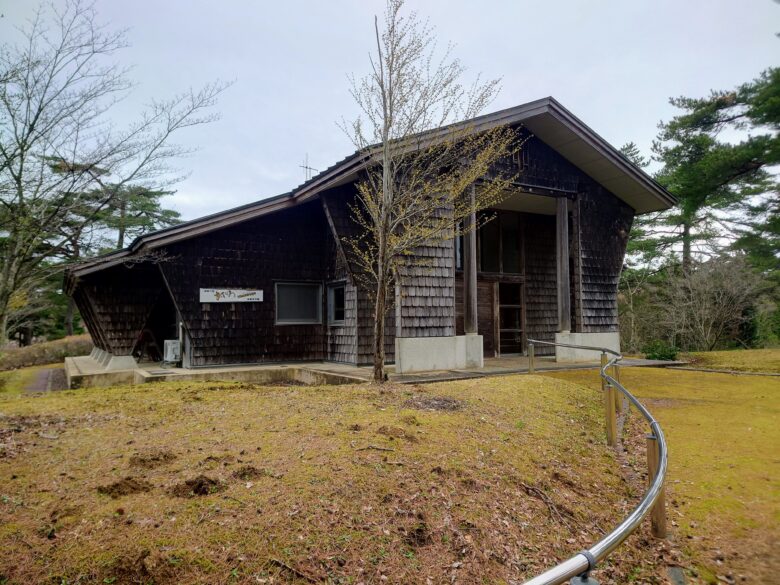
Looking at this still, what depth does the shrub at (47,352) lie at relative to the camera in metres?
18.9

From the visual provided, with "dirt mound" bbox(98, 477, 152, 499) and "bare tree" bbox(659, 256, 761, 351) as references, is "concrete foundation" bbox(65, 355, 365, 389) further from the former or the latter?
"bare tree" bbox(659, 256, 761, 351)

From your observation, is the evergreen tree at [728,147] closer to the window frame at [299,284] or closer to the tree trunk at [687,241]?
the tree trunk at [687,241]

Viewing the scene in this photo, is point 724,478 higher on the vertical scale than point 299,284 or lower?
lower

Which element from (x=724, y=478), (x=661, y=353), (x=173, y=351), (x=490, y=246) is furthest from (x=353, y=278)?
(x=661, y=353)

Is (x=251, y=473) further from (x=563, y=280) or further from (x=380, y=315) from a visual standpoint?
(x=563, y=280)

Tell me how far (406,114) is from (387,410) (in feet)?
14.3

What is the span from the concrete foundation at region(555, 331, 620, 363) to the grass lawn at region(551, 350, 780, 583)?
3.64 metres

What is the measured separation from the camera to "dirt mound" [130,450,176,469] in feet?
12.3

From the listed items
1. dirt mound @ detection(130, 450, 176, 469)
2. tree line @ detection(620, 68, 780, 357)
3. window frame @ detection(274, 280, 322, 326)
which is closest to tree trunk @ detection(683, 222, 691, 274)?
tree line @ detection(620, 68, 780, 357)

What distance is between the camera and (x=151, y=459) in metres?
3.85

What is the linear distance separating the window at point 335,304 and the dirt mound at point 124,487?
8529 mm

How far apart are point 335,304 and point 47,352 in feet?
50.9

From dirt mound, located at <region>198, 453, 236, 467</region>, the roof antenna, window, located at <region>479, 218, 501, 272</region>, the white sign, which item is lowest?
dirt mound, located at <region>198, 453, 236, 467</region>

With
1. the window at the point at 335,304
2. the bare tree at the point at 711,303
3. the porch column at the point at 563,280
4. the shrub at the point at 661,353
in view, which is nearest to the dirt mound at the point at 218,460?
the window at the point at 335,304
